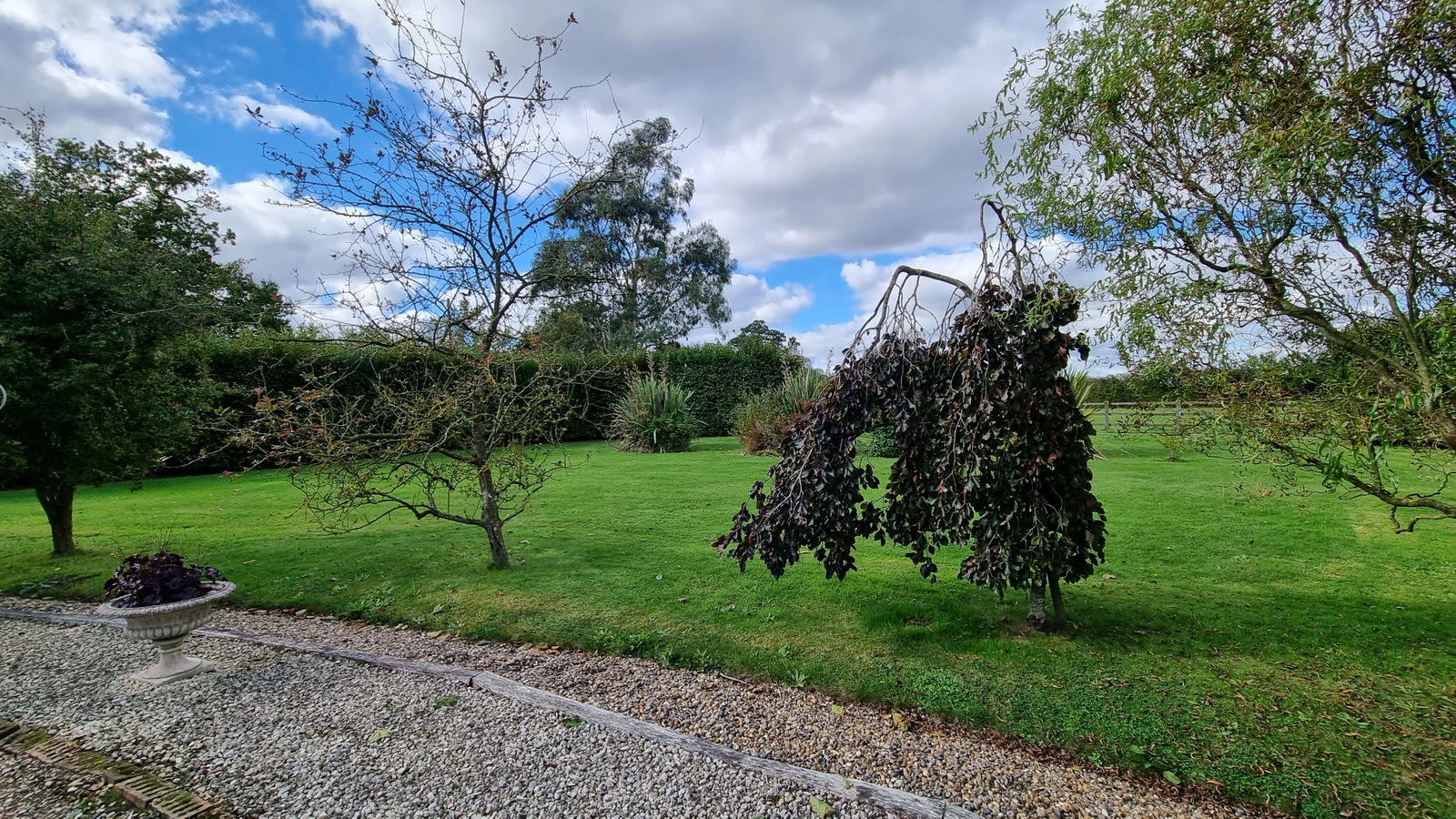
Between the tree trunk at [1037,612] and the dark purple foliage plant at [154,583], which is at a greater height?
the dark purple foliage plant at [154,583]

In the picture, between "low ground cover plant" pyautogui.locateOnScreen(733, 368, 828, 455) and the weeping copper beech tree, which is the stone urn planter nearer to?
the weeping copper beech tree

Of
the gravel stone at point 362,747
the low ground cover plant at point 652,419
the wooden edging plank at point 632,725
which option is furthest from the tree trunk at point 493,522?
the low ground cover plant at point 652,419

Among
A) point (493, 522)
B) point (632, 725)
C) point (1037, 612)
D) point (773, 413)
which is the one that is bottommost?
point (632, 725)

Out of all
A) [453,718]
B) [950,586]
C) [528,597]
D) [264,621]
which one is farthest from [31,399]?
[950,586]

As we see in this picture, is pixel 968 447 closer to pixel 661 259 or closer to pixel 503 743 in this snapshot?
pixel 503 743

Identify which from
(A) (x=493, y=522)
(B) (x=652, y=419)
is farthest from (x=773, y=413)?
(A) (x=493, y=522)

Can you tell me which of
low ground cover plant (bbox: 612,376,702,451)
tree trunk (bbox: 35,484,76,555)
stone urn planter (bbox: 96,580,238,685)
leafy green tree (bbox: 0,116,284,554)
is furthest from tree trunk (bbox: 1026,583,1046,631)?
low ground cover plant (bbox: 612,376,702,451)

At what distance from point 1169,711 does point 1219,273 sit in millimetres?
2250

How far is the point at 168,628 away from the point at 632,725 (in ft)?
9.63

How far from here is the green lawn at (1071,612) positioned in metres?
2.78

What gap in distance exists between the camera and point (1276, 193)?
111 inches

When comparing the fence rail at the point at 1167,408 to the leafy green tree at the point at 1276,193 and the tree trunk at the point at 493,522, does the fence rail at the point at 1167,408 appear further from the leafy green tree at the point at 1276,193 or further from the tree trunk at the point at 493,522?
the tree trunk at the point at 493,522

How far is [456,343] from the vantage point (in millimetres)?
5711

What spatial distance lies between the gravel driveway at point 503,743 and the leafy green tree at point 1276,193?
77.3 inches
